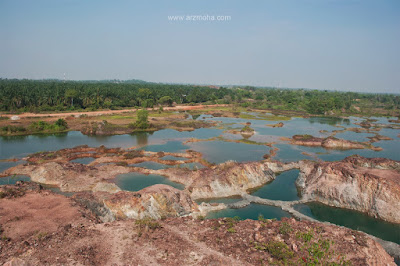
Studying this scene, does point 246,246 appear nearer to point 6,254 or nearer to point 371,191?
point 6,254

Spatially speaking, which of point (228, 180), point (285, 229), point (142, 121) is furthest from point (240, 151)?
point (285, 229)

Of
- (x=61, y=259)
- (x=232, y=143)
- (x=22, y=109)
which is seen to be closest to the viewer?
(x=61, y=259)

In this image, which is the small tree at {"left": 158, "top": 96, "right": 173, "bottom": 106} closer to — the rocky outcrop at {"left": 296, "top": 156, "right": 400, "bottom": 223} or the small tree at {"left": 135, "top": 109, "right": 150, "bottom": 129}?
the small tree at {"left": 135, "top": 109, "right": 150, "bottom": 129}

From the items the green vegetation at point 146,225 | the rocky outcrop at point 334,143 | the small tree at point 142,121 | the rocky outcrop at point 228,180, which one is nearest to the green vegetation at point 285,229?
the green vegetation at point 146,225

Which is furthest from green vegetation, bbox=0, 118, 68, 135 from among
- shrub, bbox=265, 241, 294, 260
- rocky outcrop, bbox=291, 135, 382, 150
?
shrub, bbox=265, 241, 294, 260

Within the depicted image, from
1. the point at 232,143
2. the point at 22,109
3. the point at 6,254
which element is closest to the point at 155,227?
the point at 6,254

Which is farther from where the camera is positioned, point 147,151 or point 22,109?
point 22,109

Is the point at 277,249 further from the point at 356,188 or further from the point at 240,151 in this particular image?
the point at 240,151
